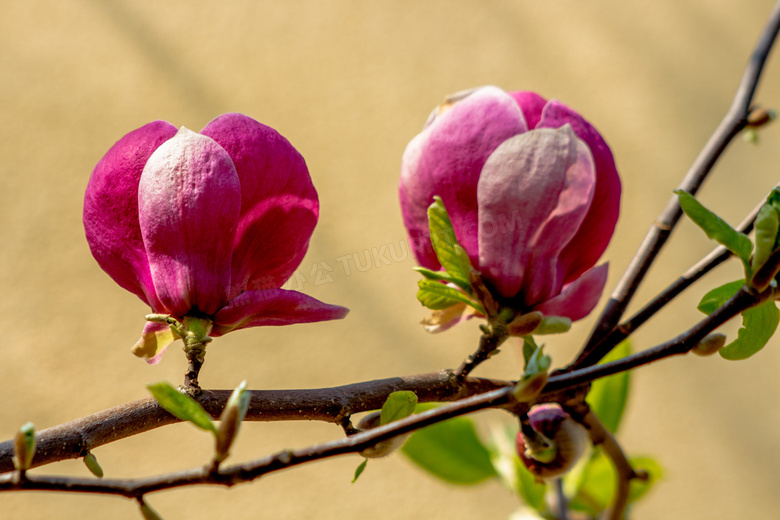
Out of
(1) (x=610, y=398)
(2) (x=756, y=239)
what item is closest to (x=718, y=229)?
(2) (x=756, y=239)

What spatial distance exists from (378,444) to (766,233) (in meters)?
0.10

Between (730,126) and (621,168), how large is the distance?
0.56 metres

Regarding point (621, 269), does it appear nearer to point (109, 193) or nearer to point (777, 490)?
point (777, 490)

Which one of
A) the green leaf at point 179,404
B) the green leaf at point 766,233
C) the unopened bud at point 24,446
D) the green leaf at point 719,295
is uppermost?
the green leaf at point 766,233

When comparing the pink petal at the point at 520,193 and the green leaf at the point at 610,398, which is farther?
the green leaf at the point at 610,398

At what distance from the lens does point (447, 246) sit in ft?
0.60

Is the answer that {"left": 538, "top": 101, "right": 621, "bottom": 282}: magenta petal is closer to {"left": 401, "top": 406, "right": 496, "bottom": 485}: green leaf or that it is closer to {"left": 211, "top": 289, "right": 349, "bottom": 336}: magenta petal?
{"left": 211, "top": 289, "right": 349, "bottom": 336}: magenta petal

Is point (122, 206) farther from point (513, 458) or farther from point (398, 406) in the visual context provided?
point (513, 458)

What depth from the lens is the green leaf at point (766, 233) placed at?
16cm

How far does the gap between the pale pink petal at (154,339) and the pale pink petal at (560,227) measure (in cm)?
10

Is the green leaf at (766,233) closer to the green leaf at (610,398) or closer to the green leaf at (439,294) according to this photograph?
the green leaf at (439,294)

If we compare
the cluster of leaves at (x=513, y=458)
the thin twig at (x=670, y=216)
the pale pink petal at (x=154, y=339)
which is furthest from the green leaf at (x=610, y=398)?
the pale pink petal at (x=154, y=339)

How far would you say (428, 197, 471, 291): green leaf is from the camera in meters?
0.18

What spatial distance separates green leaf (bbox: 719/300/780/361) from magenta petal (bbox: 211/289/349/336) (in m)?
0.11
